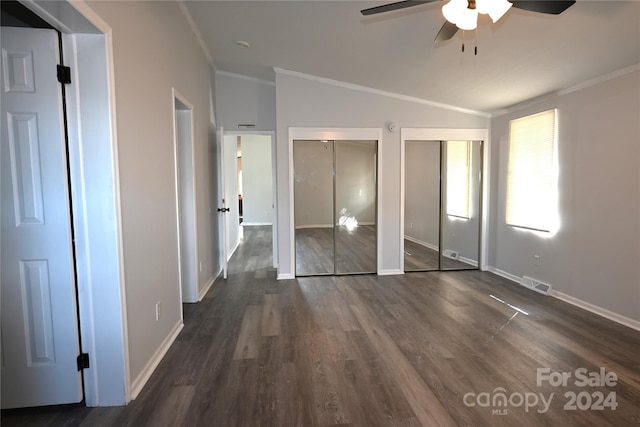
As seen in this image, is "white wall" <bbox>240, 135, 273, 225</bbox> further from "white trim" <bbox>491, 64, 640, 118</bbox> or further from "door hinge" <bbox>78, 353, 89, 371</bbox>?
"door hinge" <bbox>78, 353, 89, 371</bbox>

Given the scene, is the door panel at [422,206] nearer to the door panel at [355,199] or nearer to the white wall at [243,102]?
the door panel at [355,199]

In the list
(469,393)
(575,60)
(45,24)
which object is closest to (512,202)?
(575,60)

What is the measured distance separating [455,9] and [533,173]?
2.96 metres

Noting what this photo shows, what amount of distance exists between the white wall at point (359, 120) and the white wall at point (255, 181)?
249 inches

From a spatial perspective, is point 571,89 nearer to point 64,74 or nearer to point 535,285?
point 535,285

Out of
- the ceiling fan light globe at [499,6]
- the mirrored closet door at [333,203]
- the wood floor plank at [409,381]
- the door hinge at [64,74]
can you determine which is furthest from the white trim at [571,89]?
the door hinge at [64,74]

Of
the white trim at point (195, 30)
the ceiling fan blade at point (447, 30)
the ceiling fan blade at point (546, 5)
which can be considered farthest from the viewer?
the white trim at point (195, 30)

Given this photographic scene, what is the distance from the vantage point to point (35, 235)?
1778 mm

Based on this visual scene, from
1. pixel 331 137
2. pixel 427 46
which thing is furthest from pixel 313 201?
pixel 427 46

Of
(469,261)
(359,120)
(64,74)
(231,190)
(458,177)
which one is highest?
(359,120)

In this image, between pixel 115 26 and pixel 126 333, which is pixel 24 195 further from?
pixel 115 26

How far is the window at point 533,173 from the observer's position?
3.71 meters

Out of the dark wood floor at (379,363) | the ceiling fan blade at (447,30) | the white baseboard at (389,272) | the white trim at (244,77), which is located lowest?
the dark wood floor at (379,363)

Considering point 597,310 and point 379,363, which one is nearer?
point 379,363
